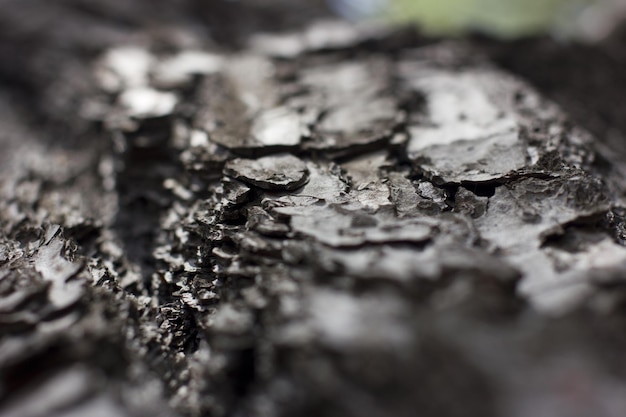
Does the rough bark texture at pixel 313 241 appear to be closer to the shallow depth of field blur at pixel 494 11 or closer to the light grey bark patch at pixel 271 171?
the light grey bark patch at pixel 271 171

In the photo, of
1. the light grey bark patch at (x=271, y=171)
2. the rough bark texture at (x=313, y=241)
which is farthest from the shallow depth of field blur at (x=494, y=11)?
the light grey bark patch at (x=271, y=171)

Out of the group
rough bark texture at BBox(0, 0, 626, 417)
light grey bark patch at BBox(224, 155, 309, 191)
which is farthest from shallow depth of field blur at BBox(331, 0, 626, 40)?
light grey bark patch at BBox(224, 155, 309, 191)

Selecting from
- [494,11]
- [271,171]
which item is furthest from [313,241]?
[494,11]

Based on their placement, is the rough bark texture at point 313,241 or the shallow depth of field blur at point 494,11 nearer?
the rough bark texture at point 313,241

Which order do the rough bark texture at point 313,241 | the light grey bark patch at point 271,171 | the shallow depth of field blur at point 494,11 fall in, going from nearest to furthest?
the rough bark texture at point 313,241 → the light grey bark patch at point 271,171 → the shallow depth of field blur at point 494,11

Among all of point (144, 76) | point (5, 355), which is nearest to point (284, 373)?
point (5, 355)

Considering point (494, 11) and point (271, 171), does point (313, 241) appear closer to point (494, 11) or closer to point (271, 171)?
point (271, 171)

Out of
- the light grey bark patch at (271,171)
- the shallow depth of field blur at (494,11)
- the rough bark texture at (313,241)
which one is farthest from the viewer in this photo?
the shallow depth of field blur at (494,11)

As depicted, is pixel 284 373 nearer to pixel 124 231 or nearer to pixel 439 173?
pixel 439 173

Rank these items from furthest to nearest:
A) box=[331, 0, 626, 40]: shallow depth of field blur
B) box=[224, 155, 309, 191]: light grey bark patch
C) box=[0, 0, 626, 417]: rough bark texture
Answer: box=[331, 0, 626, 40]: shallow depth of field blur < box=[224, 155, 309, 191]: light grey bark patch < box=[0, 0, 626, 417]: rough bark texture

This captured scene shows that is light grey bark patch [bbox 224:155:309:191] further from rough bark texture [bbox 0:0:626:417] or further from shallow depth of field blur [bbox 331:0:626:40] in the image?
shallow depth of field blur [bbox 331:0:626:40]
